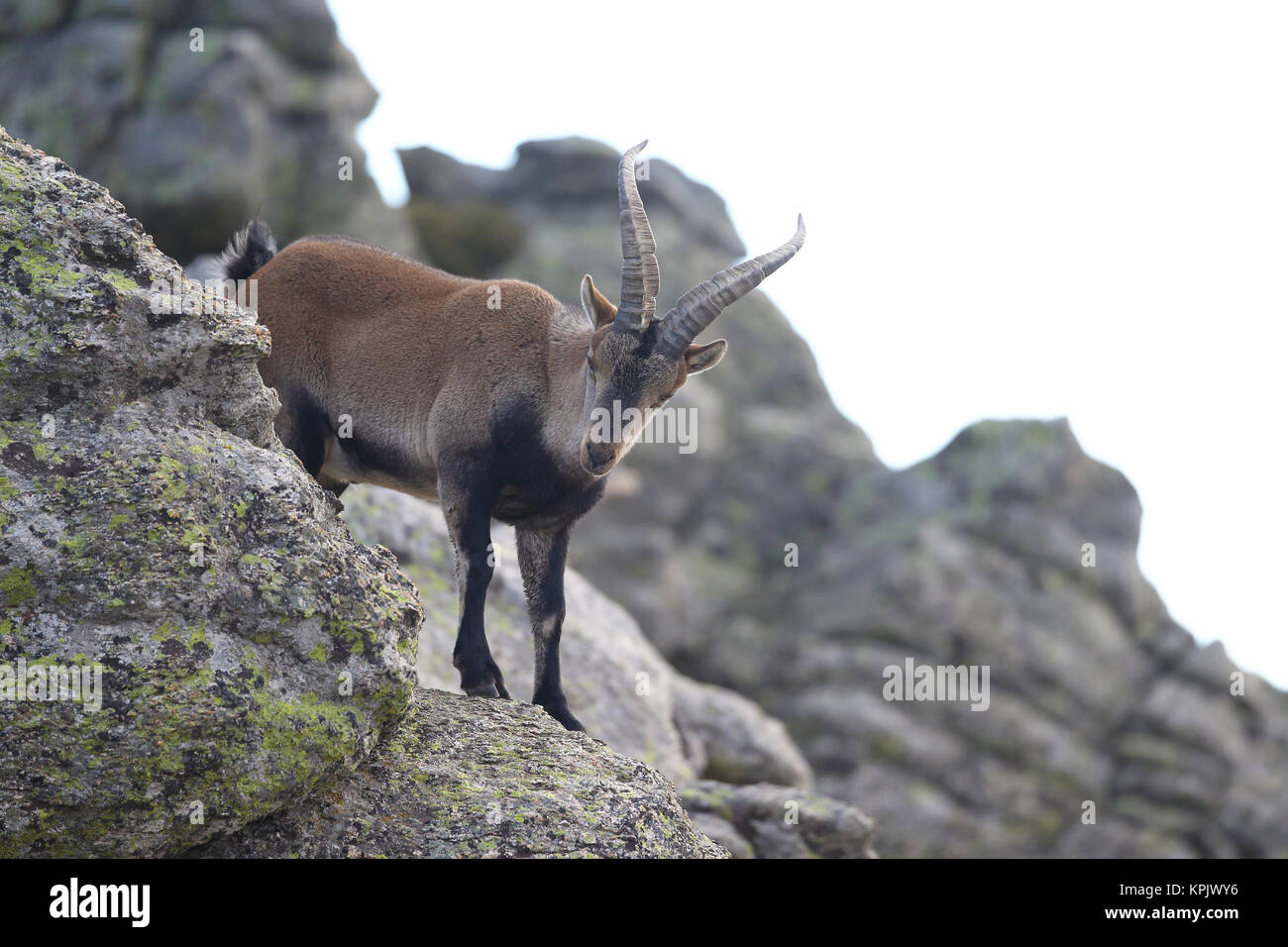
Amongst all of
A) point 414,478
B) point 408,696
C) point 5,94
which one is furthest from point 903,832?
point 5,94

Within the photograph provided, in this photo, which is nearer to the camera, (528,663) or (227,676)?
(227,676)

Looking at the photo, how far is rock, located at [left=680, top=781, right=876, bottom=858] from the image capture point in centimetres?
1006

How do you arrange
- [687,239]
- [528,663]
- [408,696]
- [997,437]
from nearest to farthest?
[408,696] → [528,663] → [997,437] → [687,239]

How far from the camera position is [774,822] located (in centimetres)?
1030

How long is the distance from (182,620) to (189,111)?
30149mm

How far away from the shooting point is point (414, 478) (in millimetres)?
8984

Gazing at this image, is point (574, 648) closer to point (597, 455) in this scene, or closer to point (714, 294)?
point (597, 455)

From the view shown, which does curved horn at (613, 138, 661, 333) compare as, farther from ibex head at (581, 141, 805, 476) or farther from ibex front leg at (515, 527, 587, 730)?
ibex front leg at (515, 527, 587, 730)

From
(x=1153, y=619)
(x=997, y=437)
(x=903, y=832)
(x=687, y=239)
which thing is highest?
(x=687, y=239)

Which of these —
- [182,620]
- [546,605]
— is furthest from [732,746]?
[182,620]

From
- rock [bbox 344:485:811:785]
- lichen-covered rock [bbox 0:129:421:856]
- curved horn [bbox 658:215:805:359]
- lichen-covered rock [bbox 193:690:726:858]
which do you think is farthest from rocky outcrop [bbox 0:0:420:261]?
lichen-covered rock [bbox 193:690:726:858]

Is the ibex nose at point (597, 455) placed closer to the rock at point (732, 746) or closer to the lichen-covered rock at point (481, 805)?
the lichen-covered rock at point (481, 805)
